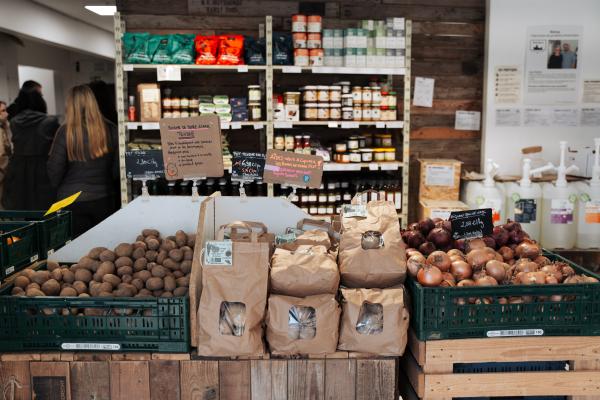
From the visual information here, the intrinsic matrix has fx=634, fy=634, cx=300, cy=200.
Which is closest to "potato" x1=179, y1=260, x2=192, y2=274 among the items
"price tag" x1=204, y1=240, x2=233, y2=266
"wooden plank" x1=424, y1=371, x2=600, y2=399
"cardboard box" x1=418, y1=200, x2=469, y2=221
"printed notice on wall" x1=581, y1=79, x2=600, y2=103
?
"price tag" x1=204, y1=240, x2=233, y2=266

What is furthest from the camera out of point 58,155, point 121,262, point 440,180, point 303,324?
point 440,180

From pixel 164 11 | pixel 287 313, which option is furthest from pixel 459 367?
Answer: pixel 164 11

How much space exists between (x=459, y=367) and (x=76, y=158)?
3.25 metres

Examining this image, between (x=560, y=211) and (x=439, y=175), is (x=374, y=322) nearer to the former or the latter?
(x=439, y=175)

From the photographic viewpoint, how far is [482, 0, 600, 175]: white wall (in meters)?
5.23

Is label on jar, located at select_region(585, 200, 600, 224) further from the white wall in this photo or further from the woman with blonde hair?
the woman with blonde hair

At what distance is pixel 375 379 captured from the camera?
236 cm

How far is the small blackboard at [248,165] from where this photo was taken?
9.71ft

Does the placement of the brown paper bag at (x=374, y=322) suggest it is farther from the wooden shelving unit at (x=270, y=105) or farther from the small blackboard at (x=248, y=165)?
the wooden shelving unit at (x=270, y=105)

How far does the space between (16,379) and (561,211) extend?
4112mm

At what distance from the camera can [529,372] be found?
2342mm

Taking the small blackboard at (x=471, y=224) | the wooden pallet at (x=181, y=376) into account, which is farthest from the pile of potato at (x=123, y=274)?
the small blackboard at (x=471, y=224)

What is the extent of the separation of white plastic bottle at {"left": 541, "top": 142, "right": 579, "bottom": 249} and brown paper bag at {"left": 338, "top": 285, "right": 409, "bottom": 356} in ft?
10.2

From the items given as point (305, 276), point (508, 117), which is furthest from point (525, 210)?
point (305, 276)
